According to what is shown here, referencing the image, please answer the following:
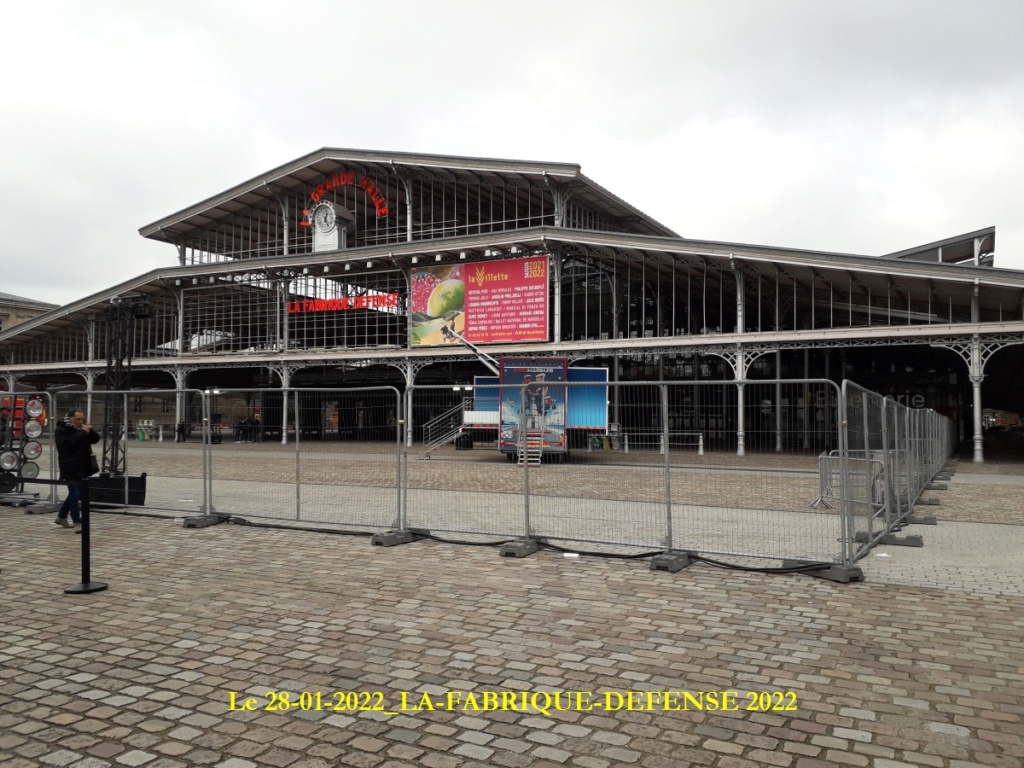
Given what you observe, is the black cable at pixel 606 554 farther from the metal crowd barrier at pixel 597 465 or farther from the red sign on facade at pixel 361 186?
the red sign on facade at pixel 361 186

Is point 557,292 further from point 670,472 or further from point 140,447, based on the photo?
point 670,472

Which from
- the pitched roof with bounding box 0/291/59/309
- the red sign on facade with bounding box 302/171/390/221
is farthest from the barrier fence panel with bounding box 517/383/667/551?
the pitched roof with bounding box 0/291/59/309

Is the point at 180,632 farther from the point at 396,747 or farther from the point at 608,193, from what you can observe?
the point at 608,193

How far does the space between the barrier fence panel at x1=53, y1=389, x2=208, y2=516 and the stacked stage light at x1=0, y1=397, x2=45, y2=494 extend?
0.87 metres

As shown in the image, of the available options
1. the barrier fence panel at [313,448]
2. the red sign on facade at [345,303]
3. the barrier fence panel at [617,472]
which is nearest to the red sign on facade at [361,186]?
the red sign on facade at [345,303]

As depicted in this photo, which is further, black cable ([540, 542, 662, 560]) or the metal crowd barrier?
the metal crowd barrier

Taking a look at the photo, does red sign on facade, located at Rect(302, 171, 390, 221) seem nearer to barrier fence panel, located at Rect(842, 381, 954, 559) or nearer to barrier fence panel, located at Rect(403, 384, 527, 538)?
barrier fence panel, located at Rect(403, 384, 527, 538)

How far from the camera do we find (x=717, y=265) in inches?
1164

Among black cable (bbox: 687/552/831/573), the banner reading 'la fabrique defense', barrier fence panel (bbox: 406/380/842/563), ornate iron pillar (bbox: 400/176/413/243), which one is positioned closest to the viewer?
black cable (bbox: 687/552/831/573)

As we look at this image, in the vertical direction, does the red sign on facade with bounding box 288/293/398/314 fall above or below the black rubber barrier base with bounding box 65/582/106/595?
above

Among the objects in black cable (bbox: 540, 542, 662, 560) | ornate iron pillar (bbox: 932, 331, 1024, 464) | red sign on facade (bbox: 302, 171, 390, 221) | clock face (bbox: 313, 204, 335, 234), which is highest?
red sign on facade (bbox: 302, 171, 390, 221)

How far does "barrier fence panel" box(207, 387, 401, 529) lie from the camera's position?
35.7 ft

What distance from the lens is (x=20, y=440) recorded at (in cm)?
1411

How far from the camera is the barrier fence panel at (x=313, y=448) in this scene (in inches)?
428
